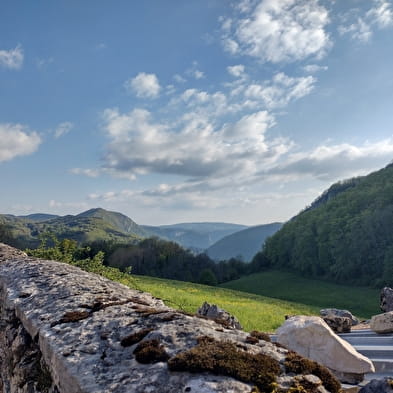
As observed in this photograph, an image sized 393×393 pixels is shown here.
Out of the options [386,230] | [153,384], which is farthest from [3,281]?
[386,230]

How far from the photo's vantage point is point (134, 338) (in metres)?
3.77

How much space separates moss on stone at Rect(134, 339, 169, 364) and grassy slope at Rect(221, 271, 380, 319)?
42.7 meters

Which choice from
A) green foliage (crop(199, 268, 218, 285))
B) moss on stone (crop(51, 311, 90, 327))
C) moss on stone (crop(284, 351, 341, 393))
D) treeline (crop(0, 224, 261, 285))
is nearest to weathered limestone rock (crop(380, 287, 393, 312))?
moss on stone (crop(284, 351, 341, 393))

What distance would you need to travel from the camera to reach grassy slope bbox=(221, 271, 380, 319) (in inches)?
1854

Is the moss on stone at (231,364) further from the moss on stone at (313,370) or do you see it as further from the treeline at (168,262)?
the treeline at (168,262)

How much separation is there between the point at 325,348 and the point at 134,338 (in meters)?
3.41

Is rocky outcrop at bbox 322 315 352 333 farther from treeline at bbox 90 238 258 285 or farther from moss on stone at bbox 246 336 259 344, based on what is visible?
treeline at bbox 90 238 258 285

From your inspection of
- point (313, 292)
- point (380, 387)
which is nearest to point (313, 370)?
point (380, 387)

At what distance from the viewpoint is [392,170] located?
348 ft

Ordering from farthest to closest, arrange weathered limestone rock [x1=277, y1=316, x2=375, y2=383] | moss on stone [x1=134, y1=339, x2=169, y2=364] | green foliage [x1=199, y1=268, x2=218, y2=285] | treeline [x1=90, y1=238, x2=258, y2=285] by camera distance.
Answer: treeline [x1=90, y1=238, x2=258, y2=285]
green foliage [x1=199, y1=268, x2=218, y2=285]
weathered limestone rock [x1=277, y1=316, x2=375, y2=383]
moss on stone [x1=134, y1=339, x2=169, y2=364]

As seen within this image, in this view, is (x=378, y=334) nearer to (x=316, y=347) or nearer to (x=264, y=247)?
(x=316, y=347)

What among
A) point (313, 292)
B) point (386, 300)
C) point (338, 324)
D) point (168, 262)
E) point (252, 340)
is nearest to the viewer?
point (252, 340)

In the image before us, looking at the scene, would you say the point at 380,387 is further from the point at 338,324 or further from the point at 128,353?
the point at 338,324

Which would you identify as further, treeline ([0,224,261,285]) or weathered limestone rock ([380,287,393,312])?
treeline ([0,224,261,285])
